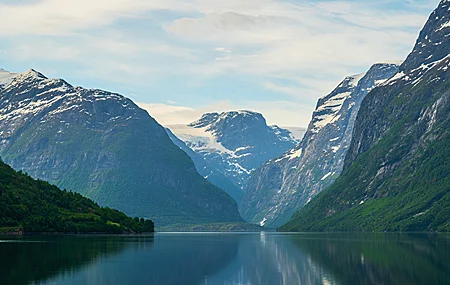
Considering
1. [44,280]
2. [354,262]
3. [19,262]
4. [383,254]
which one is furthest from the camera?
[383,254]

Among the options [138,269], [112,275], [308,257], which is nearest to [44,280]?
[112,275]

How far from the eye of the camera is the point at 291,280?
125 m

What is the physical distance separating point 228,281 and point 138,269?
62.3ft

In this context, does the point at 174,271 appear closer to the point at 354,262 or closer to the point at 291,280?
the point at 291,280

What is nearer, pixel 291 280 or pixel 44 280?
pixel 44 280

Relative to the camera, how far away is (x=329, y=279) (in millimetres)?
123938

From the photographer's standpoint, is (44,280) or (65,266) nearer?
(44,280)

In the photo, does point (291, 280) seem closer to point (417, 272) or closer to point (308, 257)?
point (417, 272)

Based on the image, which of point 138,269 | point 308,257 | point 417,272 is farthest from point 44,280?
point 308,257

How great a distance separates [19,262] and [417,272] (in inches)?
2652

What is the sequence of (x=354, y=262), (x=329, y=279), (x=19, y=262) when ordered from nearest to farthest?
(x=329, y=279)
(x=19, y=262)
(x=354, y=262)

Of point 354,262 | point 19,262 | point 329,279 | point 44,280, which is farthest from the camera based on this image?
point 354,262

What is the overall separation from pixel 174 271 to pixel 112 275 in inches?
579

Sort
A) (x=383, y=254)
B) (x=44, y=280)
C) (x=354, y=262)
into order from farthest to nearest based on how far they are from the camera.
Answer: (x=383, y=254) → (x=354, y=262) → (x=44, y=280)
